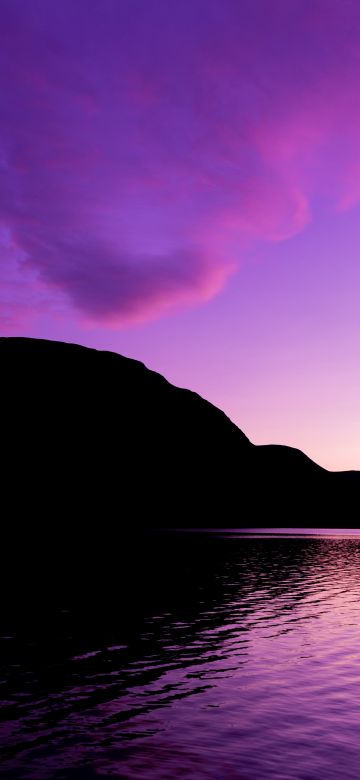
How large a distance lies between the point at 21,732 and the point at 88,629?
21.2m

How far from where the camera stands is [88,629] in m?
41.5

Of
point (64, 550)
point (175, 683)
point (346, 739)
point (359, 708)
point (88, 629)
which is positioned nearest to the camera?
point (346, 739)

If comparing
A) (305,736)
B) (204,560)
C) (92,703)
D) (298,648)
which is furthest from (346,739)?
(204,560)

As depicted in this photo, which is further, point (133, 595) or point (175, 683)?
point (133, 595)

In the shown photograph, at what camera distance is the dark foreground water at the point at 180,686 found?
18.5 metres

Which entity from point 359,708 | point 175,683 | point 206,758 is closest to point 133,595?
point 175,683

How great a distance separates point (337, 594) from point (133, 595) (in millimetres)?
17833

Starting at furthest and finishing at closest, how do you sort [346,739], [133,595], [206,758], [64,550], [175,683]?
[64,550] → [133,595] → [175,683] → [346,739] → [206,758]

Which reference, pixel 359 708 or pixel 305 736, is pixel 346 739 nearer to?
pixel 305 736

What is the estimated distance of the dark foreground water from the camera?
18453 mm

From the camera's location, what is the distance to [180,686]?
27.1 m

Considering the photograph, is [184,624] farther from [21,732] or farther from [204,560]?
[204,560]

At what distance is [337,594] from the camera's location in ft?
203

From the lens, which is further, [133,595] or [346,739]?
[133,595]
